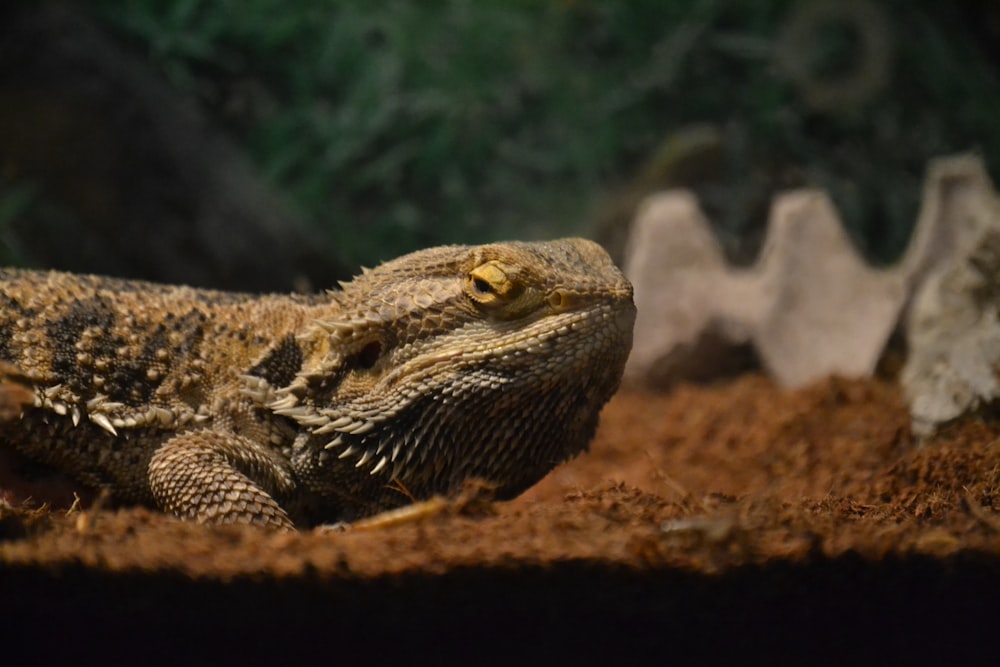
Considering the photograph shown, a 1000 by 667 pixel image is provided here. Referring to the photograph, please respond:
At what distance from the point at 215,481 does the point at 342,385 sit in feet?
1.56

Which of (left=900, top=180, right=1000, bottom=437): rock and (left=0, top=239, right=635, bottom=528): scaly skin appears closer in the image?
(left=0, top=239, right=635, bottom=528): scaly skin

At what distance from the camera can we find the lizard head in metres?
2.54

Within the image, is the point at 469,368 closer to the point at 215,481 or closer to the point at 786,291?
the point at 215,481

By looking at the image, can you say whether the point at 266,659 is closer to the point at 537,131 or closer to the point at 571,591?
→ the point at 571,591

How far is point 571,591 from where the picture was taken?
1.75 metres

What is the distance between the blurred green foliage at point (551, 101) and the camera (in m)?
5.37

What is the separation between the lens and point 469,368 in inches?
101

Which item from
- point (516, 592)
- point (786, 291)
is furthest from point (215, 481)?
point (786, 291)

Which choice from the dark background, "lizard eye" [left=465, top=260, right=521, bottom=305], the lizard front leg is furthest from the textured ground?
the dark background

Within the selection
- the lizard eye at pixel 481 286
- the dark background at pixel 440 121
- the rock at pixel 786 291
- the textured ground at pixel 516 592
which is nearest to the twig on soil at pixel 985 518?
the textured ground at pixel 516 592

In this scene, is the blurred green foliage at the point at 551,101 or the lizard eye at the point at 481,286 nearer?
the lizard eye at the point at 481,286

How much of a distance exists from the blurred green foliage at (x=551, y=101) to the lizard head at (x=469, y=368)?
228 cm

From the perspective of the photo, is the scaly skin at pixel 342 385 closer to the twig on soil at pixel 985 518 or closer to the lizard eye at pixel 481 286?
the lizard eye at pixel 481 286

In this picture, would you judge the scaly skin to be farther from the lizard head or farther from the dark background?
the dark background
